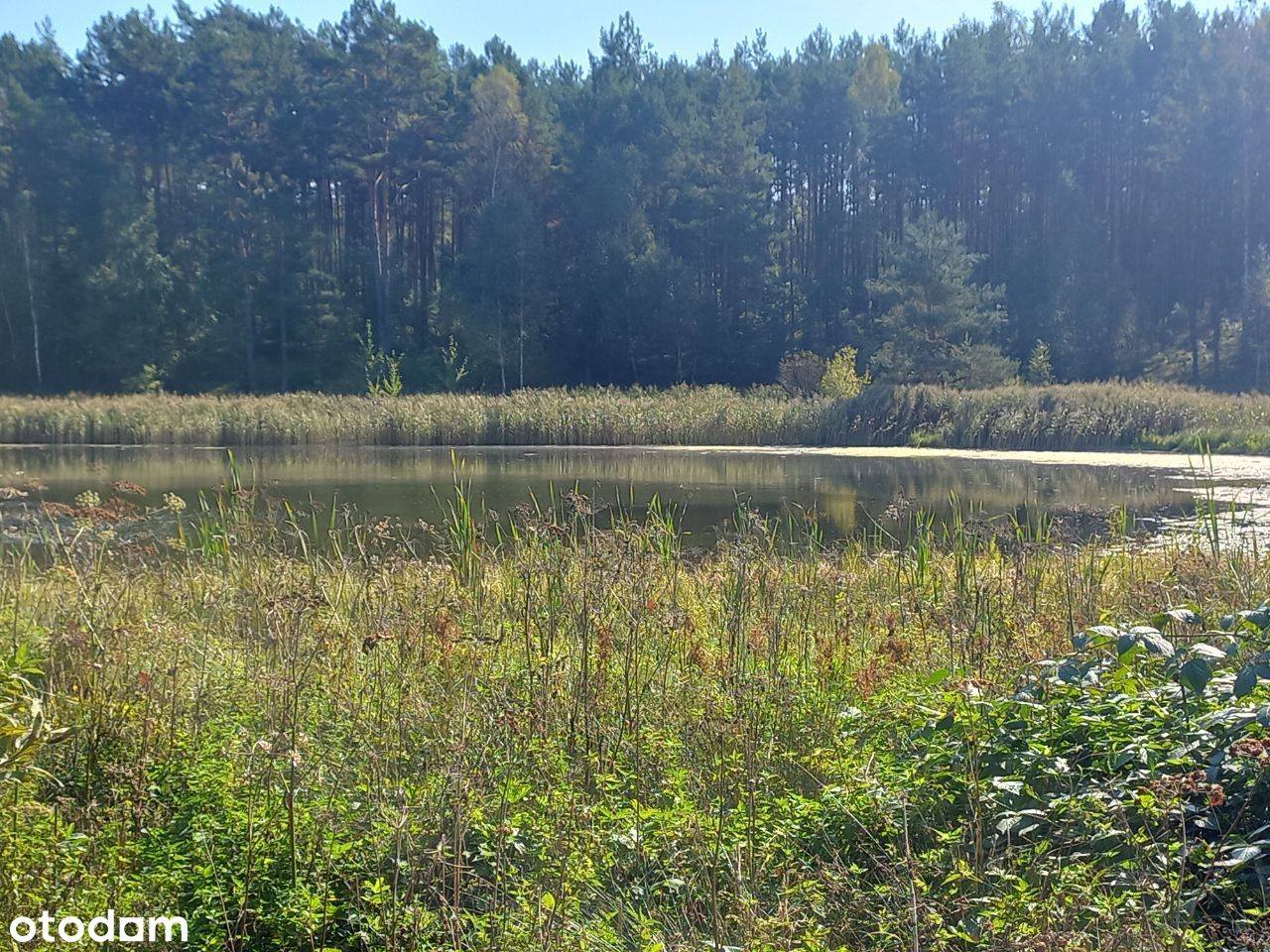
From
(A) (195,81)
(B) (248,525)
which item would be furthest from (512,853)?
(A) (195,81)

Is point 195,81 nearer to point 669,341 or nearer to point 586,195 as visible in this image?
point 586,195

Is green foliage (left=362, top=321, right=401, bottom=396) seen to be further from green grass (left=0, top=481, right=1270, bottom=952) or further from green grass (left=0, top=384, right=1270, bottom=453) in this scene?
green grass (left=0, top=481, right=1270, bottom=952)

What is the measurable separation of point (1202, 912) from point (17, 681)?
3014 millimetres

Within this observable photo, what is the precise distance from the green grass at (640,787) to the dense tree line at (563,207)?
115ft

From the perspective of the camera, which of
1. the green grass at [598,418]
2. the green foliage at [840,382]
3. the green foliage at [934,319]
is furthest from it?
the green foliage at [934,319]

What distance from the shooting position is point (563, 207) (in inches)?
1818

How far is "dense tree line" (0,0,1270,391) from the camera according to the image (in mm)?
41938

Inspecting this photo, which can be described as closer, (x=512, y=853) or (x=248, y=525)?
(x=512, y=853)

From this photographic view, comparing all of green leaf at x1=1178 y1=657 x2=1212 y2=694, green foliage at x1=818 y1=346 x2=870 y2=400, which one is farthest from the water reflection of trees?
green leaf at x1=1178 y1=657 x2=1212 y2=694

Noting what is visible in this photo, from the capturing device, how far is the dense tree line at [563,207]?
41.9 m

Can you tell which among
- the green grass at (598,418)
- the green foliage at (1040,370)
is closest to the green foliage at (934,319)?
the green foliage at (1040,370)

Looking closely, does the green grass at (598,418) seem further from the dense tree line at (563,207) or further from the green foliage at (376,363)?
the dense tree line at (563,207)

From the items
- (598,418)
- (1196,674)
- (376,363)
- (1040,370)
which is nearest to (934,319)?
(1040,370)

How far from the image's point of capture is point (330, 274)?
147ft
